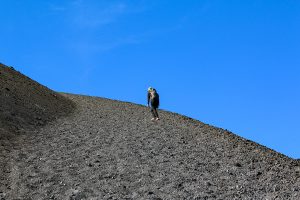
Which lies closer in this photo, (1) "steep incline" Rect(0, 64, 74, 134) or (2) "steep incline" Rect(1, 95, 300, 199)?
(2) "steep incline" Rect(1, 95, 300, 199)

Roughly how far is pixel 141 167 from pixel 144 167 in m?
0.14

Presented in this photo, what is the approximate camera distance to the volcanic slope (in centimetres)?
1931

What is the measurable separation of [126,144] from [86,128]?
7.34 meters

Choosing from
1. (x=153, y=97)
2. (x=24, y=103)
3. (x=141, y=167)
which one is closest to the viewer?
(x=141, y=167)

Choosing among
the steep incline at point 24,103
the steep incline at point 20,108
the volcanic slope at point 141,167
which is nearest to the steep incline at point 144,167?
the volcanic slope at point 141,167

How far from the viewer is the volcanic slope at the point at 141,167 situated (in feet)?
63.4

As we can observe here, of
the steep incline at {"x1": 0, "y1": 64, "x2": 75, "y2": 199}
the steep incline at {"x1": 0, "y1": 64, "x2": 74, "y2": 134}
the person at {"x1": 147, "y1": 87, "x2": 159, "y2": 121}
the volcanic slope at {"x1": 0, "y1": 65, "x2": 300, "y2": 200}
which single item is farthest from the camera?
A: the person at {"x1": 147, "y1": 87, "x2": 159, "y2": 121}

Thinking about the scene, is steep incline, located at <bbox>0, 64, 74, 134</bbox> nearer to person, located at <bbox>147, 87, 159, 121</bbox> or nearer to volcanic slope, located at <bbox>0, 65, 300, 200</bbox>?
volcanic slope, located at <bbox>0, 65, 300, 200</bbox>

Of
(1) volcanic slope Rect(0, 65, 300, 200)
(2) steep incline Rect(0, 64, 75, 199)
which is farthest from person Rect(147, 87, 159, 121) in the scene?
(2) steep incline Rect(0, 64, 75, 199)

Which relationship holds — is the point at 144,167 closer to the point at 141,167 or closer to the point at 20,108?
the point at 141,167

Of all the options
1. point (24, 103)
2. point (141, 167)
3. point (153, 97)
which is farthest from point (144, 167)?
point (24, 103)

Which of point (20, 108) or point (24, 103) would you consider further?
point (24, 103)

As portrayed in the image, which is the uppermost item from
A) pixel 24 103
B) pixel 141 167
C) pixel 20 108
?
pixel 24 103

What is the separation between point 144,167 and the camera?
75.8 feet
